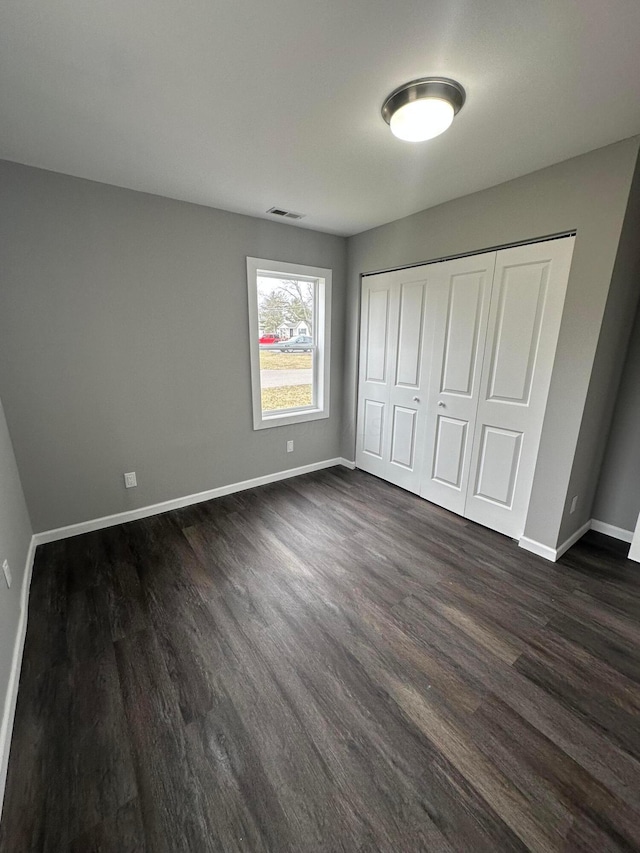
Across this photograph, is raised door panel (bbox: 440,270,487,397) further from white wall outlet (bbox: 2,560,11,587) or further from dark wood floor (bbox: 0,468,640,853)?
white wall outlet (bbox: 2,560,11,587)

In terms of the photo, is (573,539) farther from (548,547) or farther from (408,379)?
(408,379)

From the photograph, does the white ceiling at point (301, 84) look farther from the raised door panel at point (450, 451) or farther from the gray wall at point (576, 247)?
the raised door panel at point (450, 451)

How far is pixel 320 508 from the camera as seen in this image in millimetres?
3037

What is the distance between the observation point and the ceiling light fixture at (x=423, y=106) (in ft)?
4.52

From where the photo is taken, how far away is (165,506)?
2941 millimetres

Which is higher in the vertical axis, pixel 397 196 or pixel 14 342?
pixel 397 196

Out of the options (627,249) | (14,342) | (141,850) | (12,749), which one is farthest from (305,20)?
(12,749)

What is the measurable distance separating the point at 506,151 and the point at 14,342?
10.4 feet

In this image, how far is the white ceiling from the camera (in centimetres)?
109

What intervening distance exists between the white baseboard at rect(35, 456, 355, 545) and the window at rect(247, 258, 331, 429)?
1.88ft

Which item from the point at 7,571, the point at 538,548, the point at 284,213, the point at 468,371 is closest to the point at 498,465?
the point at 538,548

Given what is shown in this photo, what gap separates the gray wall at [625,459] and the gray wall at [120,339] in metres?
2.78

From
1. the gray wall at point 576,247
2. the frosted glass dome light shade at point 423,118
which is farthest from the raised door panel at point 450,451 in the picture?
the frosted glass dome light shade at point 423,118

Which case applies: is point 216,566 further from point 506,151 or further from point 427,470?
point 506,151
